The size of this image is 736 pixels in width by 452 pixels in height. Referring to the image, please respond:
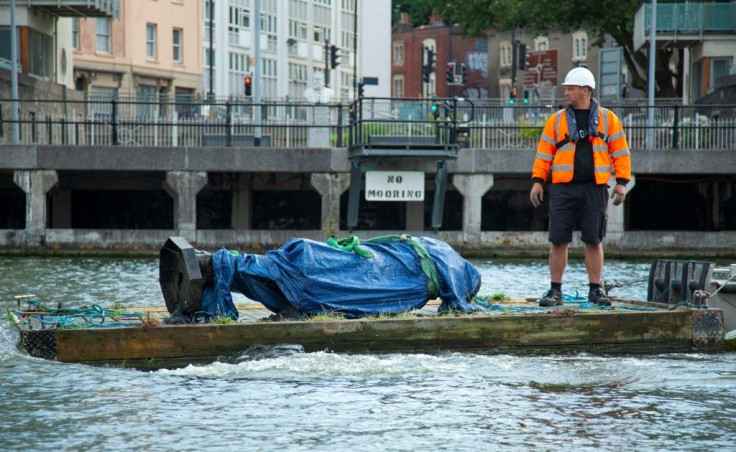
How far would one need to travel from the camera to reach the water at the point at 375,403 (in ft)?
32.3

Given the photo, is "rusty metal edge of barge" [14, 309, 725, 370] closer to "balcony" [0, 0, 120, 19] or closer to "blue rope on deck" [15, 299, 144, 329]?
"blue rope on deck" [15, 299, 144, 329]

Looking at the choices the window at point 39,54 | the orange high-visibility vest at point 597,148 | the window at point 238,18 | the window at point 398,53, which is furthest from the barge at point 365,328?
the window at point 398,53

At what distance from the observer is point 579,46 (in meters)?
87.6

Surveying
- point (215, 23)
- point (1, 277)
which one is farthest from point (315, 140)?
point (215, 23)

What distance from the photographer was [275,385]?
11938mm

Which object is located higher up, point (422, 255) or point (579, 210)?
point (579, 210)

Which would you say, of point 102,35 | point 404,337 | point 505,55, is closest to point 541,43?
point 505,55

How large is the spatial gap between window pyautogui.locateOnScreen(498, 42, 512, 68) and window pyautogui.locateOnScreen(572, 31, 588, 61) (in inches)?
319

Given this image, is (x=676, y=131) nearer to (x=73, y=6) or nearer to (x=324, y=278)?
(x=324, y=278)

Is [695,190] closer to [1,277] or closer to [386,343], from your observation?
[1,277]

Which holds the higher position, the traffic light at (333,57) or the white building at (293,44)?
the white building at (293,44)

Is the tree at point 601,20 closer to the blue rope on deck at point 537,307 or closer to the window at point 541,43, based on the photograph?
the window at point 541,43

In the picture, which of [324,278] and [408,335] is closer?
[408,335]

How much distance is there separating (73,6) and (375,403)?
37.5 metres
